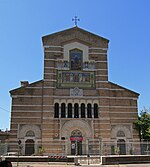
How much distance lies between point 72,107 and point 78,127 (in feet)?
9.64

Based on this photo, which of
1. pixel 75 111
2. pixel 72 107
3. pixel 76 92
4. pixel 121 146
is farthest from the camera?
pixel 76 92

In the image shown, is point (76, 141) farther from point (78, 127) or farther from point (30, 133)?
point (30, 133)

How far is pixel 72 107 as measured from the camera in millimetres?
36781

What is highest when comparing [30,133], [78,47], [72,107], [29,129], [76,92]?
[78,47]

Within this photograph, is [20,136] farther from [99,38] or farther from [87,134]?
[99,38]

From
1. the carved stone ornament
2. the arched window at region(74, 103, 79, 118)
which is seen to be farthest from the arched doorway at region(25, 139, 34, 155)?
the carved stone ornament

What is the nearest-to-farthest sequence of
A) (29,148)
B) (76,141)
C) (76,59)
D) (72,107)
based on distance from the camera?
(29,148)
(76,141)
(72,107)
(76,59)

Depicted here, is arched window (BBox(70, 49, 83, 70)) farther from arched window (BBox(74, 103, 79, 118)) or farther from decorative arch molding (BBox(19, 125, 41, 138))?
Result: decorative arch molding (BBox(19, 125, 41, 138))

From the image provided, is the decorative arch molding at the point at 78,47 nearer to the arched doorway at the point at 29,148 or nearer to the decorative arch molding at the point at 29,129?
the decorative arch molding at the point at 29,129

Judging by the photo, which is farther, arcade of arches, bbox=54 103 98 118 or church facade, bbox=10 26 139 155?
arcade of arches, bbox=54 103 98 118

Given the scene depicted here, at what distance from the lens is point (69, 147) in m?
35.5

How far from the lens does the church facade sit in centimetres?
3534

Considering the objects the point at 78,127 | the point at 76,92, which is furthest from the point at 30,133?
the point at 76,92

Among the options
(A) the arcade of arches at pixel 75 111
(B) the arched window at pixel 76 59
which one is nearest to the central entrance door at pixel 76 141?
(A) the arcade of arches at pixel 75 111
